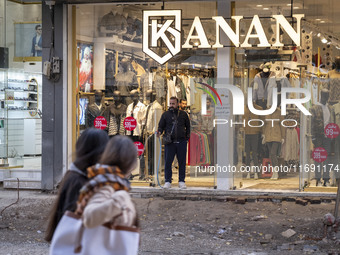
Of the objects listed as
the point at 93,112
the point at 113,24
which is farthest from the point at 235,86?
the point at 93,112

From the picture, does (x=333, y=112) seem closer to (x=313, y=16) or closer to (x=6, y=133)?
(x=313, y=16)

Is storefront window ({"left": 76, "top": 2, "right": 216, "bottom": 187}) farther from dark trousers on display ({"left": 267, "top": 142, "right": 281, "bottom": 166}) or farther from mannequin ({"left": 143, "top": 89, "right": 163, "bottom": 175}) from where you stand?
dark trousers on display ({"left": 267, "top": 142, "right": 281, "bottom": 166})

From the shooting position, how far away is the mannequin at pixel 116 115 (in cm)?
1388

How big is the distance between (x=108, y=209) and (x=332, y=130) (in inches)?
395

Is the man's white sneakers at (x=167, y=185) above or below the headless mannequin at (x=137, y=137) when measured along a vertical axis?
below

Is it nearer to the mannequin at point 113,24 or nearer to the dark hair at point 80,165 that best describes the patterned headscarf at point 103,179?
the dark hair at point 80,165

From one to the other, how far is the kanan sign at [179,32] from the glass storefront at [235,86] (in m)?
0.02

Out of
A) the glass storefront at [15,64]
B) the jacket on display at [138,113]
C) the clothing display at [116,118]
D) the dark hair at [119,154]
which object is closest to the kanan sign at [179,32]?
the jacket on display at [138,113]

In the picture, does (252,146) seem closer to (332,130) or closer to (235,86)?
(235,86)

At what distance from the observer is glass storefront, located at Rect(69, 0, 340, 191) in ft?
43.1

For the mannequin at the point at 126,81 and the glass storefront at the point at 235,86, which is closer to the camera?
the glass storefront at the point at 235,86

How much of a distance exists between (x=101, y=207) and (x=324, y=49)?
10097mm

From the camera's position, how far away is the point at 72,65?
46.0 ft

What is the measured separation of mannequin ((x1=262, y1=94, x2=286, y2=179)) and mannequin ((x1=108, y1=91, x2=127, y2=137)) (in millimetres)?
2915
